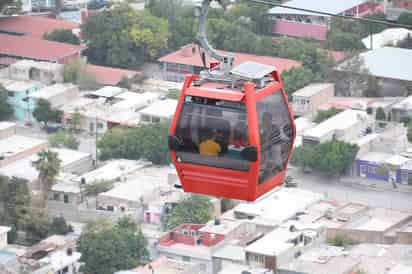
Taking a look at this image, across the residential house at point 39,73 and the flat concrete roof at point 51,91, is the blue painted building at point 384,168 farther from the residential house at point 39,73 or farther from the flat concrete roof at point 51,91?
the residential house at point 39,73

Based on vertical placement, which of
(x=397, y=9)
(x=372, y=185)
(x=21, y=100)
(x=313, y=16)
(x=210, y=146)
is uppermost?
(x=210, y=146)

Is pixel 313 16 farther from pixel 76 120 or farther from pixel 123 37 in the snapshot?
pixel 76 120

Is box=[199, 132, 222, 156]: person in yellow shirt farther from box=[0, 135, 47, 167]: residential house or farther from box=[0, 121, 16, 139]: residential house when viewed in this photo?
box=[0, 121, 16, 139]: residential house

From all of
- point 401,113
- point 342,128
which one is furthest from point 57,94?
point 401,113

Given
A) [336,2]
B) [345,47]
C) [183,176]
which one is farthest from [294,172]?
[183,176]

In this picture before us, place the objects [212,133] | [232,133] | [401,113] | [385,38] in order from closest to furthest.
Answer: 1. [232,133]
2. [212,133]
3. [401,113]
4. [385,38]

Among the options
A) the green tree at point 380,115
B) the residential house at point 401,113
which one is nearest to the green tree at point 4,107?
the green tree at point 380,115
